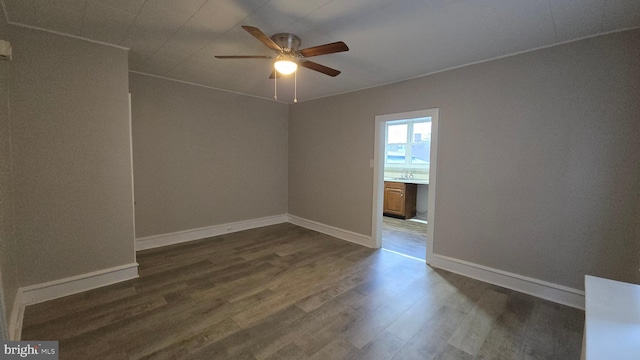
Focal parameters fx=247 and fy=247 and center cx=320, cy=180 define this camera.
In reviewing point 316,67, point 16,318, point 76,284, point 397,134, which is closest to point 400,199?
point 397,134

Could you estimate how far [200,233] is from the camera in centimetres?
420

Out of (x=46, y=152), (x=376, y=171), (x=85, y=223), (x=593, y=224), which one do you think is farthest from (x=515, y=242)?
(x=46, y=152)

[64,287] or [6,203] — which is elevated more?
[6,203]

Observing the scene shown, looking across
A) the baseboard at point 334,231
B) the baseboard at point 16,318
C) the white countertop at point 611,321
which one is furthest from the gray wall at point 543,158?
the baseboard at point 16,318

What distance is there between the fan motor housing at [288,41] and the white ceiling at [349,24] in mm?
62

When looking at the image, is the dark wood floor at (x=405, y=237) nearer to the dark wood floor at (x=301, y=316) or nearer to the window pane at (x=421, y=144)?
the dark wood floor at (x=301, y=316)

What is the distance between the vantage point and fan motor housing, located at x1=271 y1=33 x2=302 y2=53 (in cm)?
226

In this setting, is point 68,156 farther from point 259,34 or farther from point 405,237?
point 405,237

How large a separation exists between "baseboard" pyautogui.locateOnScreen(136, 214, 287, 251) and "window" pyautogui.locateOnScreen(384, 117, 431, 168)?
11.0 feet

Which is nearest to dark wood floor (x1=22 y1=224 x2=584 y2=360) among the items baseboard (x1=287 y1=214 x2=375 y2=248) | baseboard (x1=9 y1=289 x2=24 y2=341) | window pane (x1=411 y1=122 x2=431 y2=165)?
baseboard (x1=9 y1=289 x2=24 y2=341)

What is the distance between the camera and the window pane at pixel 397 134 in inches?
252

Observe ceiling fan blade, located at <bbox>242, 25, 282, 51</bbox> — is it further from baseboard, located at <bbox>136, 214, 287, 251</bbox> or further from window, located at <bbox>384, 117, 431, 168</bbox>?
window, located at <bbox>384, 117, 431, 168</bbox>

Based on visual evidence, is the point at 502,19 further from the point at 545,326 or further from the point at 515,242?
the point at 545,326

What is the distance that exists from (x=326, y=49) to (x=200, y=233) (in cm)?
361
